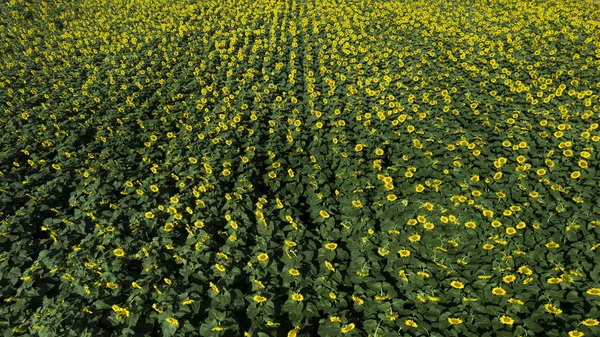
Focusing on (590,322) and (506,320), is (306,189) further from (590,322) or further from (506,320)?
(590,322)

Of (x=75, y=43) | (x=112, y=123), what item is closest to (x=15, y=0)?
(x=75, y=43)

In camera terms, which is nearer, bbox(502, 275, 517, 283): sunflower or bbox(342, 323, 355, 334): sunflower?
bbox(342, 323, 355, 334): sunflower

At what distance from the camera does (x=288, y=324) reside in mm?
3270

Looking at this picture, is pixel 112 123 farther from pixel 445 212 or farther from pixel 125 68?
pixel 445 212

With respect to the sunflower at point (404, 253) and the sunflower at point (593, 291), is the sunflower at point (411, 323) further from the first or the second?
the sunflower at point (593, 291)

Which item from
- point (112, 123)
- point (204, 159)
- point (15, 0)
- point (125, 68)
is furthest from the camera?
point (15, 0)

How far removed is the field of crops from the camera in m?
3.17

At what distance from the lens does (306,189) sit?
4809 millimetres

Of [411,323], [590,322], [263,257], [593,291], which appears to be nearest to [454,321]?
[411,323]

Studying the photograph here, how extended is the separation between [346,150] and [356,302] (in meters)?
2.62

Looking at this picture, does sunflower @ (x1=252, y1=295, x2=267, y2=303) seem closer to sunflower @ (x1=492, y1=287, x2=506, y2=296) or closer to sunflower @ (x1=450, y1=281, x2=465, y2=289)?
sunflower @ (x1=450, y1=281, x2=465, y2=289)

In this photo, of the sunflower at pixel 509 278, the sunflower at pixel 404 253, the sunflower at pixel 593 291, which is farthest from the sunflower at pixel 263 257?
the sunflower at pixel 593 291

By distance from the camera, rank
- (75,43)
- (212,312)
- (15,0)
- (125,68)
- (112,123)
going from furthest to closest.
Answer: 1. (15,0)
2. (75,43)
3. (125,68)
4. (112,123)
5. (212,312)

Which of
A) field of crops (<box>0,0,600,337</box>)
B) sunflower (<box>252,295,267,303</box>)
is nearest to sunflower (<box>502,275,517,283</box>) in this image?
field of crops (<box>0,0,600,337</box>)
